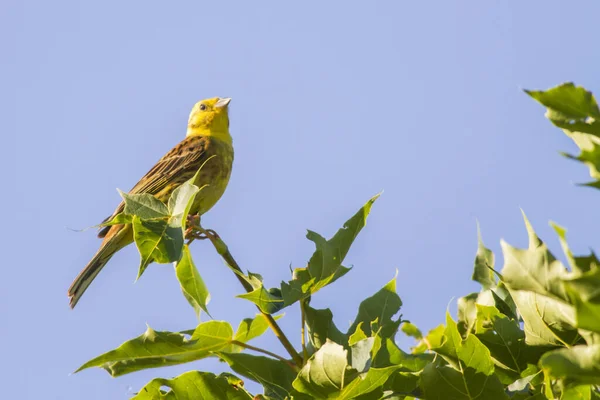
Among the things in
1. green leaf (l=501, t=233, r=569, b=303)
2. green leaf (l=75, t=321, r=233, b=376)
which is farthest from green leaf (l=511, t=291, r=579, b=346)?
green leaf (l=75, t=321, r=233, b=376)

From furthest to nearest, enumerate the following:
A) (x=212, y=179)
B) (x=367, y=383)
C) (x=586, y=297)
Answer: (x=212, y=179) → (x=367, y=383) → (x=586, y=297)

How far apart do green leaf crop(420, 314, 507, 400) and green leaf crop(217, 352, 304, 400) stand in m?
0.46

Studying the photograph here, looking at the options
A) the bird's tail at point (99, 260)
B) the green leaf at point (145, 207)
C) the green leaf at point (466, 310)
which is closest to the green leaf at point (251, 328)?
the green leaf at point (145, 207)

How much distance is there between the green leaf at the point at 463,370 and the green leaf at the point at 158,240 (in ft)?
2.58

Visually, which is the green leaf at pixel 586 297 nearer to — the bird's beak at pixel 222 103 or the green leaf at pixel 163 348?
the green leaf at pixel 163 348

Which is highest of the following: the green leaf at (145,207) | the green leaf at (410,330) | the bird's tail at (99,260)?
the bird's tail at (99,260)

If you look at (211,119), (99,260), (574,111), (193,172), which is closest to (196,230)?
(574,111)

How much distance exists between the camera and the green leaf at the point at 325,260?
2393mm

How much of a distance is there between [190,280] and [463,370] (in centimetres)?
87

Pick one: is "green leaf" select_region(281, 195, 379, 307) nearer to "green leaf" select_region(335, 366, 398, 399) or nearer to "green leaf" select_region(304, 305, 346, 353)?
"green leaf" select_region(304, 305, 346, 353)

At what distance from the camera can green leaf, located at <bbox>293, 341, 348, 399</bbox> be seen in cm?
208

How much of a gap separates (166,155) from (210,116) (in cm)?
102

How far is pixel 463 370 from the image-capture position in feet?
6.95

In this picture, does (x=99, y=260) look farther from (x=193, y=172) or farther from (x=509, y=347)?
(x=509, y=347)
